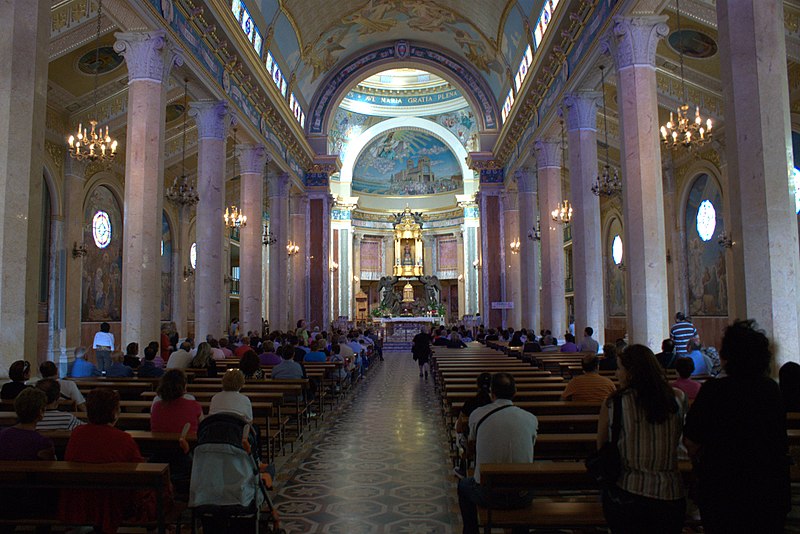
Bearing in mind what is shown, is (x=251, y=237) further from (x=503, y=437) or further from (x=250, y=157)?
(x=503, y=437)

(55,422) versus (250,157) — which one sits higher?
(250,157)

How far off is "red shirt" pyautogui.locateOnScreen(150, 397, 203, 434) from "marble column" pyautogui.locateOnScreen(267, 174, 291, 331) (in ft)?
52.9

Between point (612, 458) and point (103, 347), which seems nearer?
point (612, 458)

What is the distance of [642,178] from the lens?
9570 mm

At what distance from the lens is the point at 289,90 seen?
67.6ft

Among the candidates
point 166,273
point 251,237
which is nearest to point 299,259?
point 166,273

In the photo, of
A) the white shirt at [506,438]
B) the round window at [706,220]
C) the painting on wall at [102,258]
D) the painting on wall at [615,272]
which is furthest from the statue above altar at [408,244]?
the white shirt at [506,438]

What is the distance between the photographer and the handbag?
2.54 meters

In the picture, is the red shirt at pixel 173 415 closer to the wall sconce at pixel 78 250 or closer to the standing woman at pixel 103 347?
the standing woman at pixel 103 347

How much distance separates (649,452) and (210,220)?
40.5 ft

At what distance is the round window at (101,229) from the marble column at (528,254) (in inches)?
526

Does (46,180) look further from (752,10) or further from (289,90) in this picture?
(752,10)

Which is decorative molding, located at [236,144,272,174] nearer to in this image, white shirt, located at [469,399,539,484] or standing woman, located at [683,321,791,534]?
white shirt, located at [469,399,539,484]

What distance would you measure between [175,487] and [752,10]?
290 inches
